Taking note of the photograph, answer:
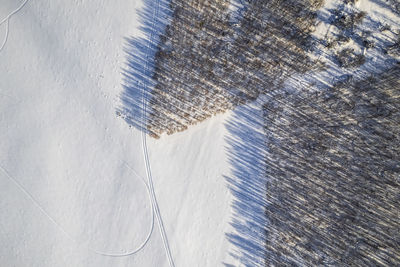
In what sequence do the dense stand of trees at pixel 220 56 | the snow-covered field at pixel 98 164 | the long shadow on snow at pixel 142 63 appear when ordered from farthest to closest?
the snow-covered field at pixel 98 164 → the long shadow on snow at pixel 142 63 → the dense stand of trees at pixel 220 56

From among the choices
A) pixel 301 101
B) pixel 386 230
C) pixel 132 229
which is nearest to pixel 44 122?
pixel 132 229

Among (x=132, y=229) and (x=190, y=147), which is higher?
(x=190, y=147)

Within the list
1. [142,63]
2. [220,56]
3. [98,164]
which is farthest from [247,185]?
[142,63]

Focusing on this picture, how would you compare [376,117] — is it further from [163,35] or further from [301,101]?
[163,35]

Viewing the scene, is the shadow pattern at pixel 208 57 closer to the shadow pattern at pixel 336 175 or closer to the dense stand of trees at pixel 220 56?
the dense stand of trees at pixel 220 56

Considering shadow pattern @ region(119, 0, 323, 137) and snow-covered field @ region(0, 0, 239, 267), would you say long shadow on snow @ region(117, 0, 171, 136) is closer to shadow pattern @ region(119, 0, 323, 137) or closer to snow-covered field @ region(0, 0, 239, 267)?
shadow pattern @ region(119, 0, 323, 137)

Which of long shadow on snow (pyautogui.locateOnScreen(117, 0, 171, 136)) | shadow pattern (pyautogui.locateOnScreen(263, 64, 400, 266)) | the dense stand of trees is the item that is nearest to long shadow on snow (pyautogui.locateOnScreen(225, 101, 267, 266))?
shadow pattern (pyautogui.locateOnScreen(263, 64, 400, 266))

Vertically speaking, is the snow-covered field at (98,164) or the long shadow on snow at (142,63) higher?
the long shadow on snow at (142,63)

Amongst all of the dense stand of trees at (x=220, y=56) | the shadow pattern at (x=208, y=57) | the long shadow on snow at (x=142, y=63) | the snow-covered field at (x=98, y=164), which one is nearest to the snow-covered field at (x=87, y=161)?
the snow-covered field at (x=98, y=164)
